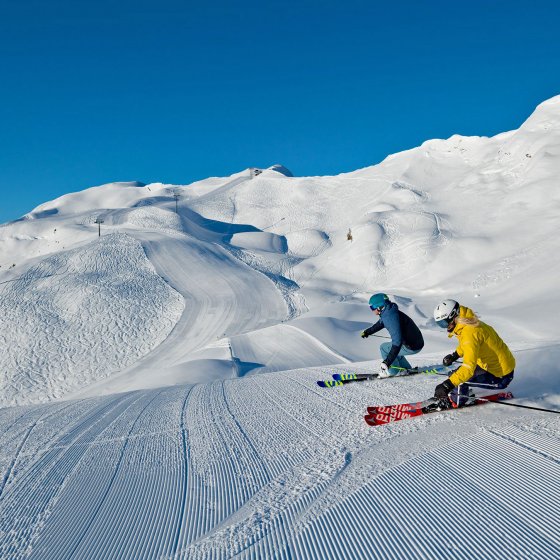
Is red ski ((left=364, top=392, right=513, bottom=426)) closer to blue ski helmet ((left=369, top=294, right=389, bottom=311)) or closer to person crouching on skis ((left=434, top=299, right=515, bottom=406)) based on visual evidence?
person crouching on skis ((left=434, top=299, right=515, bottom=406))

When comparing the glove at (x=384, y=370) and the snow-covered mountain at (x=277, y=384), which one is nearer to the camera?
the snow-covered mountain at (x=277, y=384)

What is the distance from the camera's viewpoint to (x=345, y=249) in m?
55.3

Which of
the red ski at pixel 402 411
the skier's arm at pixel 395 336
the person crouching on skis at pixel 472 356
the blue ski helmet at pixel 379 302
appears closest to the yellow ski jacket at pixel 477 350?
the person crouching on skis at pixel 472 356

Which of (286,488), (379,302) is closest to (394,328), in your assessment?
(379,302)

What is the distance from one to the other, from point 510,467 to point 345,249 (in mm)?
51661

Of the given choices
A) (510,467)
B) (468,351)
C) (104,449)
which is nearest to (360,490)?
(510,467)

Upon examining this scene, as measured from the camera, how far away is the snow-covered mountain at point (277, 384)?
3.72 m

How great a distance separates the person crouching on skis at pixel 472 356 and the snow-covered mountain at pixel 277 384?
32 cm

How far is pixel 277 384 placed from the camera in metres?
9.52

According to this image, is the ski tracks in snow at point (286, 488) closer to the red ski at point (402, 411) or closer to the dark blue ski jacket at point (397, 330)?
the red ski at point (402, 411)

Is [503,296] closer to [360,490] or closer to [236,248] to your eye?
[360,490]

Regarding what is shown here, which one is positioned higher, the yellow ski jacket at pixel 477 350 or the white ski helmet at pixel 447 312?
the white ski helmet at pixel 447 312

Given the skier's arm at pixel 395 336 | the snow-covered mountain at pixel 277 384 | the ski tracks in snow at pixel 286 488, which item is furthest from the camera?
the skier's arm at pixel 395 336

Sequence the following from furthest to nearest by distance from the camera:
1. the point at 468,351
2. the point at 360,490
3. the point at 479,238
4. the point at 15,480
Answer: the point at 479,238 < the point at 468,351 < the point at 15,480 < the point at 360,490
